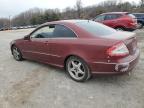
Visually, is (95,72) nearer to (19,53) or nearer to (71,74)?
(71,74)

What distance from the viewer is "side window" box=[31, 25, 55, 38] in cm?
645

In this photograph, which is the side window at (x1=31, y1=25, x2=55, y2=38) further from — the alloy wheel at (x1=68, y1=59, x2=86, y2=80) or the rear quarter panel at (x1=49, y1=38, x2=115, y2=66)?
the alloy wheel at (x1=68, y1=59, x2=86, y2=80)

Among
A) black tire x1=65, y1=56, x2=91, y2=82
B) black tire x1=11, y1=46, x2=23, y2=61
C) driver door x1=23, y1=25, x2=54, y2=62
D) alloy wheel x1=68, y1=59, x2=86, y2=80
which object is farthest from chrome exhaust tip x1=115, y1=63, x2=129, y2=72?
black tire x1=11, y1=46, x2=23, y2=61

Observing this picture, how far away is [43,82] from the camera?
5781 mm

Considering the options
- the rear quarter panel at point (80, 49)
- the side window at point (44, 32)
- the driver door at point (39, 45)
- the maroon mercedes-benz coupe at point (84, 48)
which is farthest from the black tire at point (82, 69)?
the side window at point (44, 32)

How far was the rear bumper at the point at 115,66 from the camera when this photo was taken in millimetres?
4941

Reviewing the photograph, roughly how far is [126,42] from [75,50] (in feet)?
3.77

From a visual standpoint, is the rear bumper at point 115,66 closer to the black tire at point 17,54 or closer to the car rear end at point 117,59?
the car rear end at point 117,59

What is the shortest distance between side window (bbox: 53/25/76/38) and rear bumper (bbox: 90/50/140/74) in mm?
1026

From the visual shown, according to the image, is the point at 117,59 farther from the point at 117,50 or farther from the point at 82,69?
the point at 82,69

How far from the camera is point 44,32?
264 inches

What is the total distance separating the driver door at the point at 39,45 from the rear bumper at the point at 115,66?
5.49 ft

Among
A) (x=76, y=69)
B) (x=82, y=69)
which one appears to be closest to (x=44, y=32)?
(x=76, y=69)

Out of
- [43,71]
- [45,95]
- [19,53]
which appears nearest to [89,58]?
[45,95]
